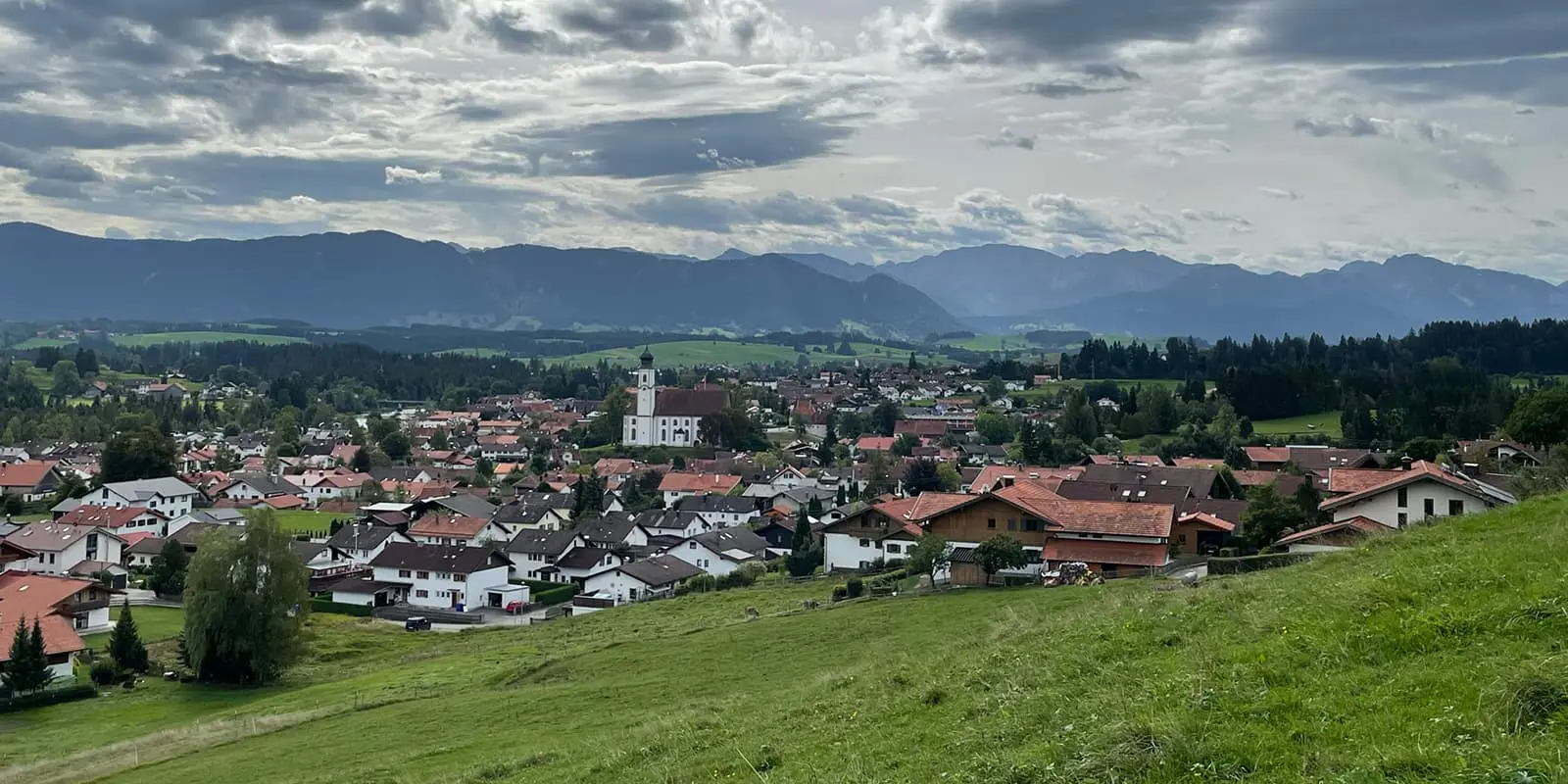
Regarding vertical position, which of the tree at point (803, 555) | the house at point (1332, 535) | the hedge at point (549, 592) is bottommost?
the hedge at point (549, 592)

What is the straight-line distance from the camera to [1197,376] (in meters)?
147

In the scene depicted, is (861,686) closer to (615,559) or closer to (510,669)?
(510,669)

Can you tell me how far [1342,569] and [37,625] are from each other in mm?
37750

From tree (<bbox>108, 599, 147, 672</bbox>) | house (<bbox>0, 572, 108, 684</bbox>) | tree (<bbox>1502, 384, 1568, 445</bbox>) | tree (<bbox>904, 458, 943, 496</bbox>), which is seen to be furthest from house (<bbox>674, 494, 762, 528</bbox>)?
tree (<bbox>1502, 384, 1568, 445</bbox>)

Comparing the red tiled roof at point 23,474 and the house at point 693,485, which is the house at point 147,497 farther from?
the house at point 693,485

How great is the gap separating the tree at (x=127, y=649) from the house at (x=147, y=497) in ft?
146

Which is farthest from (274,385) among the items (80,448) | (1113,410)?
(1113,410)

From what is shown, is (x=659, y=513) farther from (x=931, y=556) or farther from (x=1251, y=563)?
(x=1251, y=563)

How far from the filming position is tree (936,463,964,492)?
81750mm

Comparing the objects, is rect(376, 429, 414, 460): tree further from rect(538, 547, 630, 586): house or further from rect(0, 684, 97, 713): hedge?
rect(0, 684, 97, 713): hedge

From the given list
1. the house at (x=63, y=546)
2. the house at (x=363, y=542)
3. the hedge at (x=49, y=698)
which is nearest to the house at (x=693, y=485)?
the house at (x=363, y=542)

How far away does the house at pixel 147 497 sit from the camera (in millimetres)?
81875

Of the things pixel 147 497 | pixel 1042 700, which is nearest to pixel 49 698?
pixel 1042 700

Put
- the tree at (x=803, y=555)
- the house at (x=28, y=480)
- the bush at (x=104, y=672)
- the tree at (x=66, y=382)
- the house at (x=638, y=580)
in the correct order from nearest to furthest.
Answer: the bush at (x=104, y=672) < the tree at (x=803, y=555) < the house at (x=638, y=580) < the house at (x=28, y=480) < the tree at (x=66, y=382)
